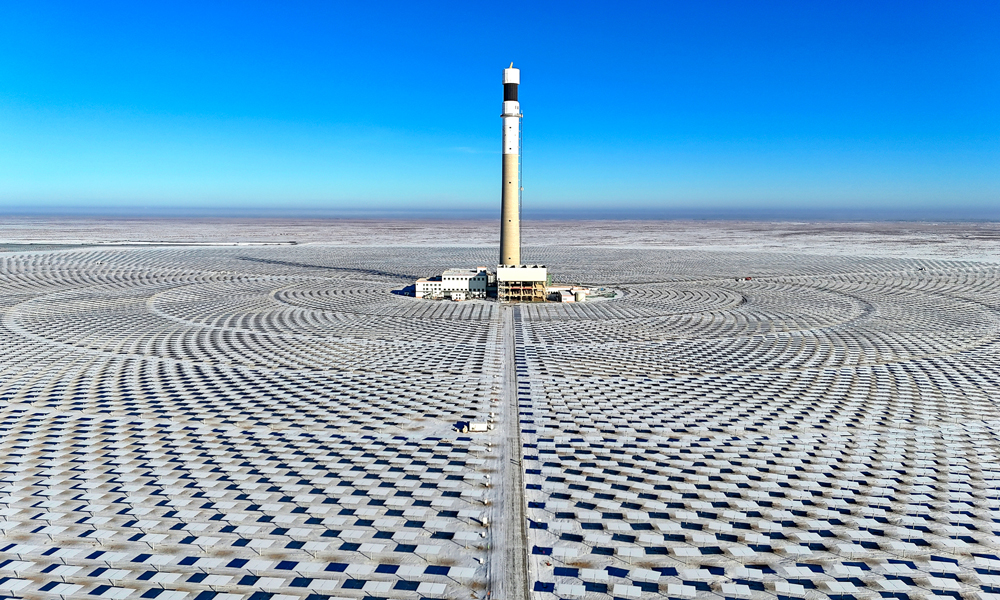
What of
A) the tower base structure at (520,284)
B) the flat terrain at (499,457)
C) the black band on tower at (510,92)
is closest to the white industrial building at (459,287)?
the tower base structure at (520,284)

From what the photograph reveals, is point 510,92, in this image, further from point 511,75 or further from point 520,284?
point 520,284

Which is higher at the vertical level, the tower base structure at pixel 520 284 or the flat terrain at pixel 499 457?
the tower base structure at pixel 520 284

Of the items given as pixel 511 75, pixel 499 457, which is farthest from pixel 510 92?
pixel 499 457

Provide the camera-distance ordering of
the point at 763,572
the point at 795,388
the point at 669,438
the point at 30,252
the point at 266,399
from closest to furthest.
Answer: the point at 763,572, the point at 669,438, the point at 266,399, the point at 795,388, the point at 30,252

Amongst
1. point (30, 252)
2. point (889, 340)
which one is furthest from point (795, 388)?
point (30, 252)

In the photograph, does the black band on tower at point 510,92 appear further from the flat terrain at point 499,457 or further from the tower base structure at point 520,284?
the flat terrain at point 499,457

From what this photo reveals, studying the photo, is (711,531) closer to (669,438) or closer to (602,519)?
(602,519)
